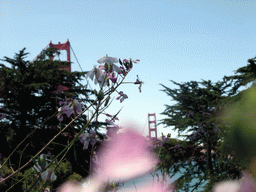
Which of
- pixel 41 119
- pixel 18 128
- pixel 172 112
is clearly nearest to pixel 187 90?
pixel 172 112

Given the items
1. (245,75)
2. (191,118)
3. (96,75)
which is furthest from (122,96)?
(191,118)

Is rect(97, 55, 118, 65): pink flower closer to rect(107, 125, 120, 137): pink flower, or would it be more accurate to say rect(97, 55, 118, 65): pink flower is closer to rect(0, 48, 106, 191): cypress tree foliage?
rect(107, 125, 120, 137): pink flower

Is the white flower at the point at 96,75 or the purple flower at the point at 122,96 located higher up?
the white flower at the point at 96,75

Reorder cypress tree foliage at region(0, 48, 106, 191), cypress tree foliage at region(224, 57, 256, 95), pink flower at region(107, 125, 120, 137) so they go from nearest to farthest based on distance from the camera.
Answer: pink flower at region(107, 125, 120, 137)
cypress tree foliage at region(224, 57, 256, 95)
cypress tree foliage at region(0, 48, 106, 191)

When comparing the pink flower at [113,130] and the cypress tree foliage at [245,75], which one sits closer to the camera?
the pink flower at [113,130]

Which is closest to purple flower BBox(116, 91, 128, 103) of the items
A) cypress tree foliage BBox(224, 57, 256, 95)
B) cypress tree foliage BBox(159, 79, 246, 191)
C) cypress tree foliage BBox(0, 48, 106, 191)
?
cypress tree foliage BBox(224, 57, 256, 95)

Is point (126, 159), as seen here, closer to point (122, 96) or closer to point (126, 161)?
point (126, 161)

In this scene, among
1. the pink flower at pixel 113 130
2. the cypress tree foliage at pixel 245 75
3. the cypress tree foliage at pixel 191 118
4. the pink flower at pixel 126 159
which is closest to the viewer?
the pink flower at pixel 126 159

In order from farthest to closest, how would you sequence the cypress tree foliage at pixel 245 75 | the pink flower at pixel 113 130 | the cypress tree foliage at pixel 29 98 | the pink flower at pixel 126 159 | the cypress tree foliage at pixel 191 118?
1. the cypress tree foliage at pixel 191 118
2. the cypress tree foliage at pixel 29 98
3. the cypress tree foliage at pixel 245 75
4. the pink flower at pixel 113 130
5. the pink flower at pixel 126 159

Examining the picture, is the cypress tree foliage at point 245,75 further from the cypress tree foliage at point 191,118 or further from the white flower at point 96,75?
the white flower at point 96,75

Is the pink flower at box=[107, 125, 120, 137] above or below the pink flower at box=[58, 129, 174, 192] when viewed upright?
above

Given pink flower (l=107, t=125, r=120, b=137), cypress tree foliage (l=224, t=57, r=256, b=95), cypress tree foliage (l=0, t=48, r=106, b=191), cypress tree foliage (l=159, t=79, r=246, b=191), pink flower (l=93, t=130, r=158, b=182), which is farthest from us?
cypress tree foliage (l=159, t=79, r=246, b=191)

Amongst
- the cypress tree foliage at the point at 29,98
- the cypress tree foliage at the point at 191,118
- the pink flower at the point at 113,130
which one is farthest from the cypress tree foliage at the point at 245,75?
the pink flower at the point at 113,130

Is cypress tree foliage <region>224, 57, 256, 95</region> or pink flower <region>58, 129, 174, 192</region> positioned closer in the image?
pink flower <region>58, 129, 174, 192</region>
